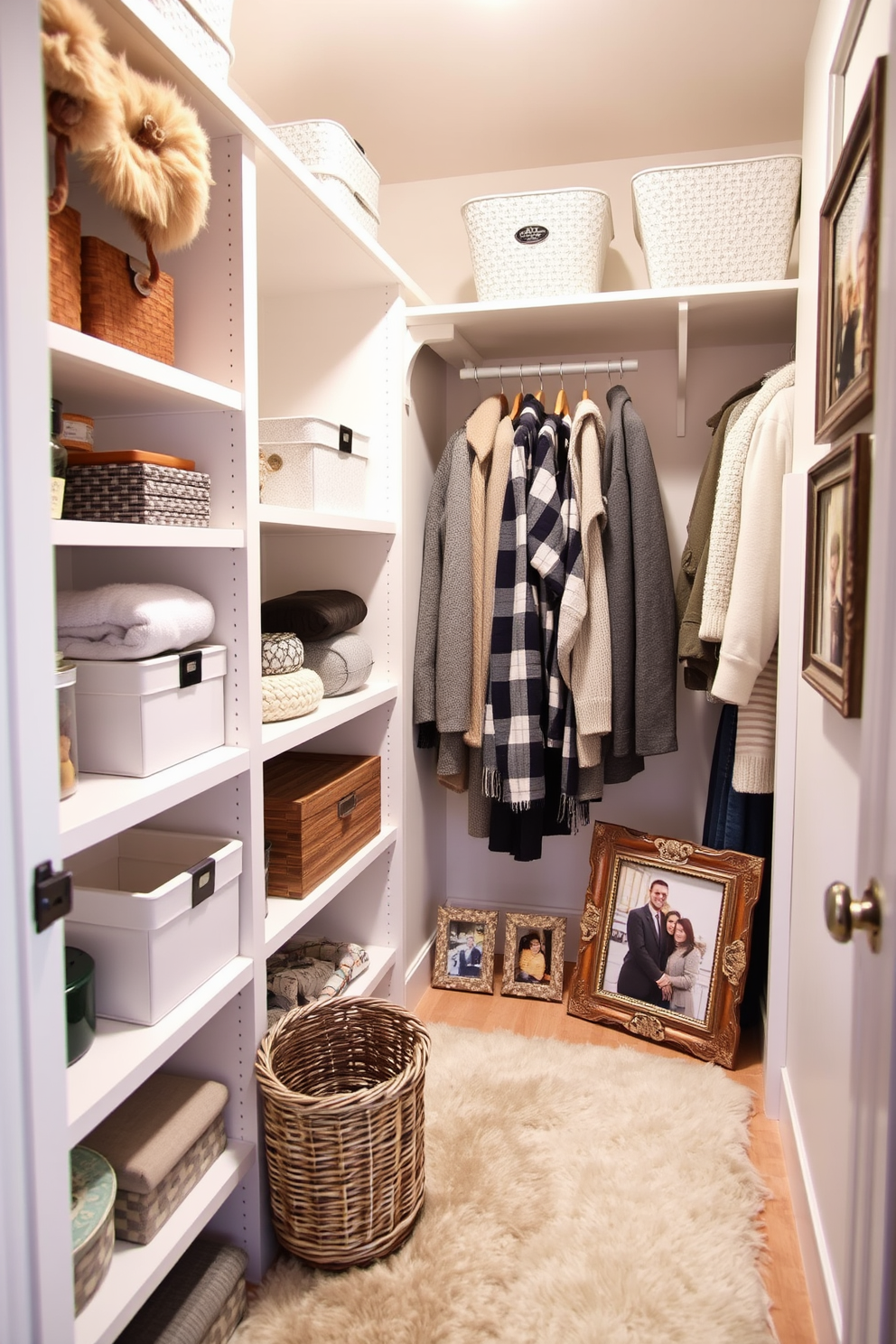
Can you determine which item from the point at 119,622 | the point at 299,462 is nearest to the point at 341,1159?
the point at 119,622

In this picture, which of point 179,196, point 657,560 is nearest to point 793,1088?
point 657,560

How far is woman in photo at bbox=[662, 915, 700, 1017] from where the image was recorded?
91.1 inches

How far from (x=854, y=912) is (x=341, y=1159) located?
101 centimetres

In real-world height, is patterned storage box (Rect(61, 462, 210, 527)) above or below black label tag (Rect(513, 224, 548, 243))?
below

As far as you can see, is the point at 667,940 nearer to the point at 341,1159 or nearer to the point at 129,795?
the point at 341,1159

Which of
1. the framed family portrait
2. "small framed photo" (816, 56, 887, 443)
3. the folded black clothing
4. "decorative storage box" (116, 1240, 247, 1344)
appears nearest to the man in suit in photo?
Answer: the framed family portrait

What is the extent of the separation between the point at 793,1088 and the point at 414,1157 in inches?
31.3

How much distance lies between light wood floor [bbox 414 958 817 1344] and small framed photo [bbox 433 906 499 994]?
0.10 feet

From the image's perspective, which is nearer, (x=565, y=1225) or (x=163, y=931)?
(x=163, y=931)

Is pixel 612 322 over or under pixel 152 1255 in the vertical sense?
over

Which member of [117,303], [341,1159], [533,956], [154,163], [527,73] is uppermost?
[527,73]

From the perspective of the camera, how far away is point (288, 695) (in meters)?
1.75

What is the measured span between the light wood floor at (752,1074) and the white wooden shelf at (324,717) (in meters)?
0.90

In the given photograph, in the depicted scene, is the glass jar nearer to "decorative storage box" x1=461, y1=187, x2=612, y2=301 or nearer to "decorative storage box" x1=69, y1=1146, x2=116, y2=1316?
"decorative storage box" x1=69, y1=1146, x2=116, y2=1316
